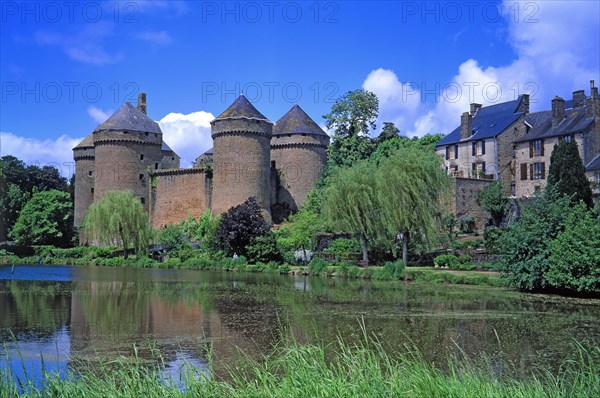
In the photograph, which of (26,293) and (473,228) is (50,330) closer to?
(26,293)

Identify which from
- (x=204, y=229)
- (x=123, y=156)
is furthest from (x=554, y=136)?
(x=123, y=156)

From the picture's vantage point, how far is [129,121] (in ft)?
168

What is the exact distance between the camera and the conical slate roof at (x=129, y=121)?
50.6 m

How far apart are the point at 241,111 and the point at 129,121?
34.0 ft

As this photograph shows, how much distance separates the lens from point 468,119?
4416 cm

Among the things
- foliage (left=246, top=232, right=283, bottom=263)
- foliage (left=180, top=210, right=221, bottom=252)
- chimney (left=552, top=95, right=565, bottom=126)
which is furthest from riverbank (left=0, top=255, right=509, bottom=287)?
chimney (left=552, top=95, right=565, bottom=126)

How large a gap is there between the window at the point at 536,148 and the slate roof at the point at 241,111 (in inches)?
659

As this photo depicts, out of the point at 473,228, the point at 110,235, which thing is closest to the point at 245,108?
the point at 110,235

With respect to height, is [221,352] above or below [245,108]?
below

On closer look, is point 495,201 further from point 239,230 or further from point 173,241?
point 173,241

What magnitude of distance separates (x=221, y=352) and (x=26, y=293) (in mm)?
12161

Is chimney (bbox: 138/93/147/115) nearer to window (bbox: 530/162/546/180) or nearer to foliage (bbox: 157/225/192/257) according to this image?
foliage (bbox: 157/225/192/257)

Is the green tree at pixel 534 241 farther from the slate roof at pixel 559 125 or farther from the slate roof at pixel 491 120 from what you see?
the slate roof at pixel 491 120

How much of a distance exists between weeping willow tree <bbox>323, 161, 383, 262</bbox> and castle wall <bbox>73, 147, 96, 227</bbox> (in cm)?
2803
